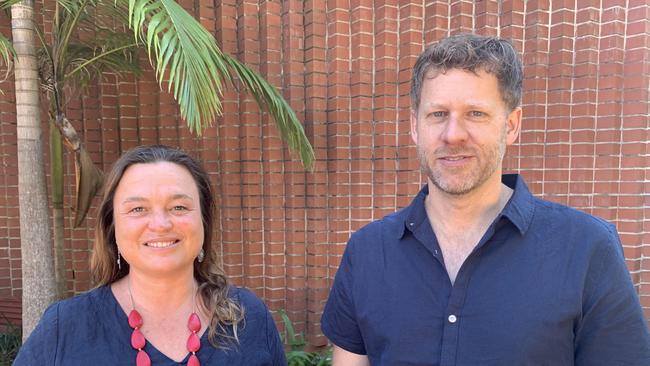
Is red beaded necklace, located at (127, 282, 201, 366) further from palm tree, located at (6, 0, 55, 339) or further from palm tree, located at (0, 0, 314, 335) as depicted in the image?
palm tree, located at (6, 0, 55, 339)

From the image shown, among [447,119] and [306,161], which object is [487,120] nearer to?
[447,119]

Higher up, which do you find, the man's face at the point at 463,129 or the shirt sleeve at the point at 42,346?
the man's face at the point at 463,129

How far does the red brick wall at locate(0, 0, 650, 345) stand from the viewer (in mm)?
3797

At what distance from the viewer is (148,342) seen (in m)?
1.56

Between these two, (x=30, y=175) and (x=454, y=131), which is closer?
(x=454, y=131)

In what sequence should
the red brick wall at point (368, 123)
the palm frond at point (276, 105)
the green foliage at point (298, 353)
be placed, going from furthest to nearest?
the red brick wall at point (368, 123) → the green foliage at point (298, 353) → the palm frond at point (276, 105)

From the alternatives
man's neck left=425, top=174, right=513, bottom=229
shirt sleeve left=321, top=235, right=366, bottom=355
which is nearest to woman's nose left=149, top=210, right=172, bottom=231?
shirt sleeve left=321, top=235, right=366, bottom=355

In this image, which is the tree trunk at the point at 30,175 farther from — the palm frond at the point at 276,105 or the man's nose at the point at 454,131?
the man's nose at the point at 454,131

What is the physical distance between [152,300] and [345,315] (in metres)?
0.73

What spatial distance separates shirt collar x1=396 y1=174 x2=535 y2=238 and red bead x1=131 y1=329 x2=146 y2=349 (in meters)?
0.99

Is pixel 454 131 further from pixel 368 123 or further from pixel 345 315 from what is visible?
pixel 368 123

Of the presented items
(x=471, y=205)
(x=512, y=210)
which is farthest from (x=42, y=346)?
(x=512, y=210)

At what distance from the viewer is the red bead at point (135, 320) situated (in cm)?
157

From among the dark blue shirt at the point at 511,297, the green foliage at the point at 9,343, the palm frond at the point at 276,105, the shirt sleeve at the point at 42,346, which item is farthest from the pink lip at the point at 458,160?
the green foliage at the point at 9,343
